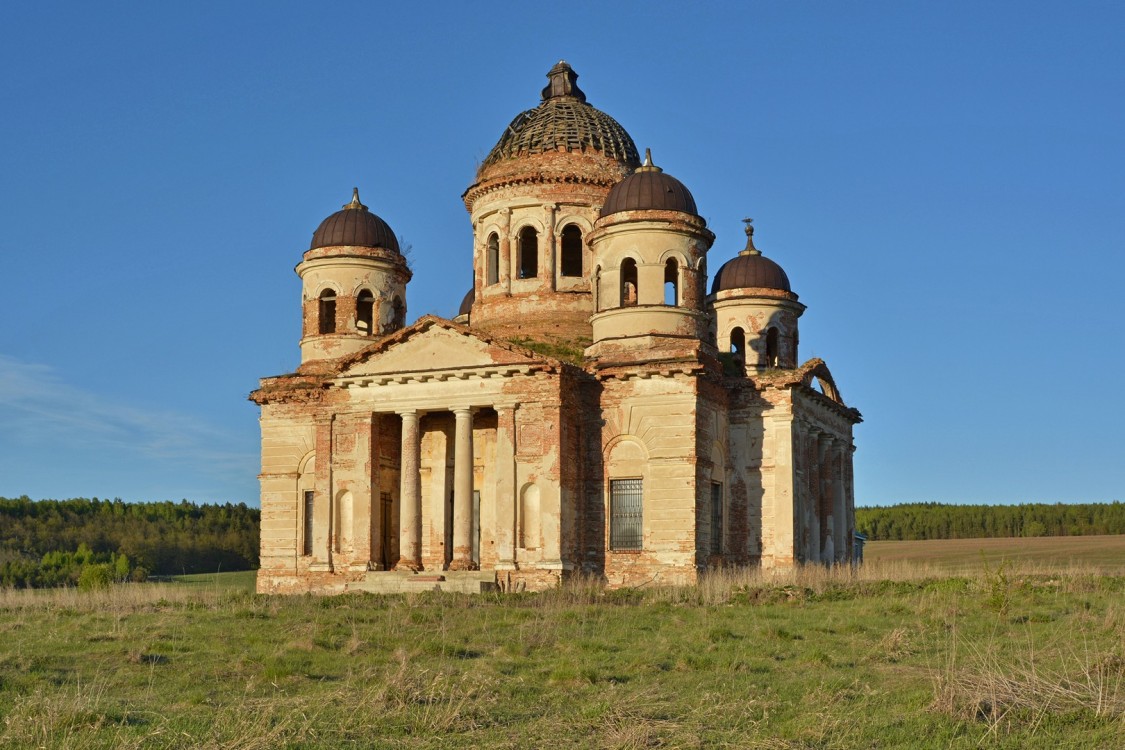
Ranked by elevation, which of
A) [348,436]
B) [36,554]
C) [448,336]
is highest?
[448,336]

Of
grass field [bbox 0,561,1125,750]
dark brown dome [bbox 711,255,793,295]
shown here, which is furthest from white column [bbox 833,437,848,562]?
grass field [bbox 0,561,1125,750]

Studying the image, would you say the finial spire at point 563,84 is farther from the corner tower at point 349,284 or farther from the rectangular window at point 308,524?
the rectangular window at point 308,524

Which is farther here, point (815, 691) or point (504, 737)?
point (815, 691)

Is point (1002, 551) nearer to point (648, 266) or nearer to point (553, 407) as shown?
point (648, 266)

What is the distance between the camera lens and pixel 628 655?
1531 cm

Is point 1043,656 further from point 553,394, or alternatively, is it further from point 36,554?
point 36,554

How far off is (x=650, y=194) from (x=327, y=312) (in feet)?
29.5

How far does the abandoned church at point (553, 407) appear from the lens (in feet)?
89.7

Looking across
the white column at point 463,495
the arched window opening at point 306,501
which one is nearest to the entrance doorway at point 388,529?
the arched window opening at point 306,501

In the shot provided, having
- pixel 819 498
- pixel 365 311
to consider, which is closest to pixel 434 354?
pixel 365 311

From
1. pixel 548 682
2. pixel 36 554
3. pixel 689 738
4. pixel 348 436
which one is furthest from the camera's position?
pixel 36 554

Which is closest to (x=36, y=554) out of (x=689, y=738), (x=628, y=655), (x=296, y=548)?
(x=296, y=548)

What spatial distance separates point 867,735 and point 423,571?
1870 centimetres

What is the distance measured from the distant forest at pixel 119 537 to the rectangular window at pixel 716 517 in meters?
34.8
